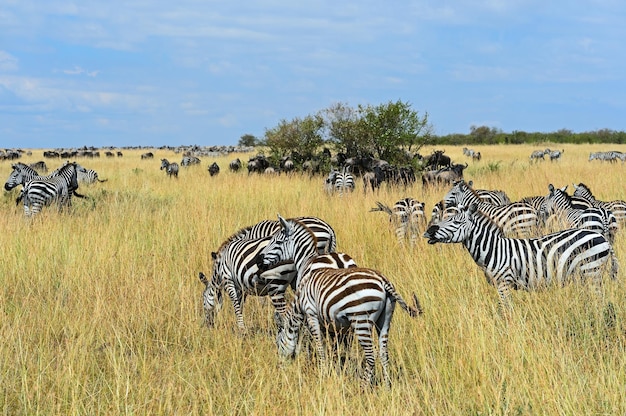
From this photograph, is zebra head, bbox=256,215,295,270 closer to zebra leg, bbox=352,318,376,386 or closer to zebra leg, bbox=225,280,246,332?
zebra leg, bbox=225,280,246,332

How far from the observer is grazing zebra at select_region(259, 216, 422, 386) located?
4.62m

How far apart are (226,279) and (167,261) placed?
10.7 ft

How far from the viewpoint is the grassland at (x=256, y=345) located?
469 centimetres

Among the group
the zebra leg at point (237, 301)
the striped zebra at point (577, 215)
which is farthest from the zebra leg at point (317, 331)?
the striped zebra at point (577, 215)

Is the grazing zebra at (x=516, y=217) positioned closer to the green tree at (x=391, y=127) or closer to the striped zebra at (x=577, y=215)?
the striped zebra at (x=577, y=215)

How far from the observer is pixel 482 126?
8150cm

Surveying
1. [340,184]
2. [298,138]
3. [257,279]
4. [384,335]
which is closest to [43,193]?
[340,184]

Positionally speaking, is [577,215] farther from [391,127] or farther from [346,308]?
[391,127]

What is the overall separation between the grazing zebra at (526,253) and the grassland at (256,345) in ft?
0.73

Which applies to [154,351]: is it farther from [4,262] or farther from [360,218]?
[360,218]

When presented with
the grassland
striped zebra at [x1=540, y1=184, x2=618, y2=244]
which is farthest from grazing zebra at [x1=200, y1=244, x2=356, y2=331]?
striped zebra at [x1=540, y1=184, x2=618, y2=244]

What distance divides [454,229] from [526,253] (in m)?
0.83

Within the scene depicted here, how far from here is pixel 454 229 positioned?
677cm

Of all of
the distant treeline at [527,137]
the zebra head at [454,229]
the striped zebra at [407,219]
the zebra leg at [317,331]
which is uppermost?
the distant treeline at [527,137]
